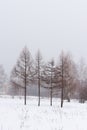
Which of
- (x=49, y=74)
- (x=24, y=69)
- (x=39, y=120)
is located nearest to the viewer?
(x=39, y=120)

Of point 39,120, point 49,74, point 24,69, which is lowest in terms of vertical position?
point 39,120

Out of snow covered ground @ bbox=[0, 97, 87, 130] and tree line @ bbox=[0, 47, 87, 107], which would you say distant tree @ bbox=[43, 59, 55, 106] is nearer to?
tree line @ bbox=[0, 47, 87, 107]

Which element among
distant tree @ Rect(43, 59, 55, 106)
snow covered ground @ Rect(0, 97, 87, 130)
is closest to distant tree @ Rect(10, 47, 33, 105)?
distant tree @ Rect(43, 59, 55, 106)

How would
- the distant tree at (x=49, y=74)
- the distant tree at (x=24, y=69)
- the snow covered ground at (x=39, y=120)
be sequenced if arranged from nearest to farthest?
the snow covered ground at (x=39, y=120) < the distant tree at (x=24, y=69) < the distant tree at (x=49, y=74)

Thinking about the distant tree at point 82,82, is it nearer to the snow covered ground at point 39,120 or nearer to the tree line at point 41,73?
the tree line at point 41,73

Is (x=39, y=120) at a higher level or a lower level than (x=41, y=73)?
lower

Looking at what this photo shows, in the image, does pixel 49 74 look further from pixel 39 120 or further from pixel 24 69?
pixel 39 120

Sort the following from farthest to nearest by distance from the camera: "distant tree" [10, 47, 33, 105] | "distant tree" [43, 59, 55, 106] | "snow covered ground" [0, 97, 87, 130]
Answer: "distant tree" [43, 59, 55, 106] < "distant tree" [10, 47, 33, 105] < "snow covered ground" [0, 97, 87, 130]

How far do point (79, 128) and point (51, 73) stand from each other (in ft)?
100

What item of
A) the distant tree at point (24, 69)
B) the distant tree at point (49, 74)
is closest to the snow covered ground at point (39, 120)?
the distant tree at point (24, 69)

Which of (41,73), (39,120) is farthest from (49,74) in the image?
(39,120)

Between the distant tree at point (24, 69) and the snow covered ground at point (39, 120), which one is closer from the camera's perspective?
the snow covered ground at point (39, 120)

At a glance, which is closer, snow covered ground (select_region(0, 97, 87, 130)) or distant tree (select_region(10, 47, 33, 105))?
snow covered ground (select_region(0, 97, 87, 130))

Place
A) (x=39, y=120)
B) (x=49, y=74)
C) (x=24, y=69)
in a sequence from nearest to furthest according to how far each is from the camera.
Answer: (x=39, y=120) → (x=24, y=69) → (x=49, y=74)
